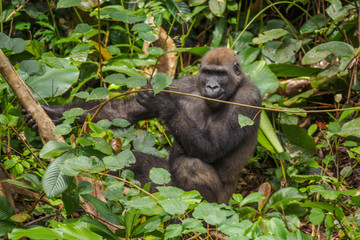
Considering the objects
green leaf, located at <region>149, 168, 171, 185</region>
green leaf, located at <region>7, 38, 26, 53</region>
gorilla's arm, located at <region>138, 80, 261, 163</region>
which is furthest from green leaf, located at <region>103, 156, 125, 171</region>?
gorilla's arm, located at <region>138, 80, 261, 163</region>

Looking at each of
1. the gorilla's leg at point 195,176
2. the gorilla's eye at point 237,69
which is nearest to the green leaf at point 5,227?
the gorilla's leg at point 195,176

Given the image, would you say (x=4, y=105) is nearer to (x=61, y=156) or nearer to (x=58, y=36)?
(x=61, y=156)

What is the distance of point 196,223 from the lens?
2.42m

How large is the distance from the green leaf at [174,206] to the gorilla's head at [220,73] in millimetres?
2318

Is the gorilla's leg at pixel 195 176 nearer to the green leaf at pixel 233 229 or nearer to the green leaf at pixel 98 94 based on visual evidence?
the green leaf at pixel 98 94

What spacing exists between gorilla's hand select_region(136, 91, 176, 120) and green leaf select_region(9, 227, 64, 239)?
206cm

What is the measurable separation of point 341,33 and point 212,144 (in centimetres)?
265

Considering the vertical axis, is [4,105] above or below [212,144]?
above

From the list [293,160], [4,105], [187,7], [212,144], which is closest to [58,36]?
[187,7]

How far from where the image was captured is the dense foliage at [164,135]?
2621 mm

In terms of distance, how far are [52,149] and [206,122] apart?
239 centimetres

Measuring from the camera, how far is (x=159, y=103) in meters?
4.38

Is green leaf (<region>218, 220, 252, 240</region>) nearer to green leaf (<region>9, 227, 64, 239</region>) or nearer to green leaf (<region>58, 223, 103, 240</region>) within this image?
green leaf (<region>58, 223, 103, 240</region>)

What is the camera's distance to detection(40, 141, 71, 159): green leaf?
2670mm
